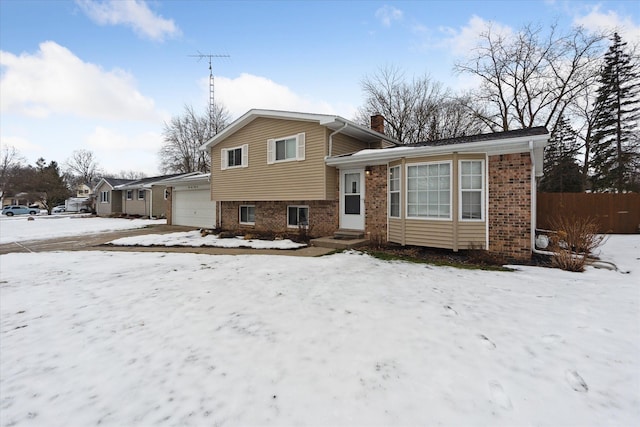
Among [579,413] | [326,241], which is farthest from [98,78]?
[579,413]

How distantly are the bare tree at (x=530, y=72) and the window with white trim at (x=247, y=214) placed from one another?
18.5 meters

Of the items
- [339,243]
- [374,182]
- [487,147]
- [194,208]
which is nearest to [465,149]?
[487,147]

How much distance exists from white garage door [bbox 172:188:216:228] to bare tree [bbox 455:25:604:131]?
65.5 feet

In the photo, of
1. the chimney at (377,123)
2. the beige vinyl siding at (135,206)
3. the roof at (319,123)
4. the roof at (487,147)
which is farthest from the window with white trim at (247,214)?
the beige vinyl siding at (135,206)

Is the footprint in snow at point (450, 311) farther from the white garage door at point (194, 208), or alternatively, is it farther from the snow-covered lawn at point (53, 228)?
the snow-covered lawn at point (53, 228)

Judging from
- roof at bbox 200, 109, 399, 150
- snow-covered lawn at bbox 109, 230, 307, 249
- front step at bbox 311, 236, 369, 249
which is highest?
roof at bbox 200, 109, 399, 150

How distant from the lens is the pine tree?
63.0 feet

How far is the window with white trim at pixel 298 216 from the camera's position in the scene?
11914 mm

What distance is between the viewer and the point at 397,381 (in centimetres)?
257

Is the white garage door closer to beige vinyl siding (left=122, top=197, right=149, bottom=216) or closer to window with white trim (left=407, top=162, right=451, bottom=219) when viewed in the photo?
beige vinyl siding (left=122, top=197, right=149, bottom=216)

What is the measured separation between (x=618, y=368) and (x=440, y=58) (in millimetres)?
21408

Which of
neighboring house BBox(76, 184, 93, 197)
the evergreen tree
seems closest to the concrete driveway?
the evergreen tree

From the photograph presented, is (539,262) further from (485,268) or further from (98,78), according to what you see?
(98,78)

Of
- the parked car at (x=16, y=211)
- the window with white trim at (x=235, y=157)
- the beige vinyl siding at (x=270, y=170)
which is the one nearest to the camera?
the beige vinyl siding at (x=270, y=170)
